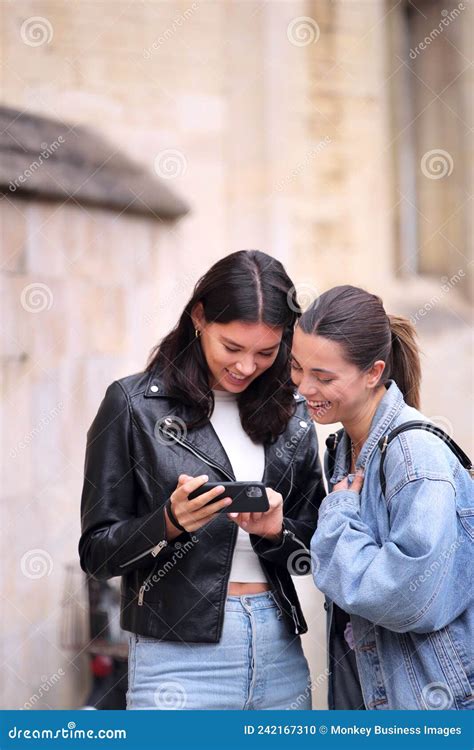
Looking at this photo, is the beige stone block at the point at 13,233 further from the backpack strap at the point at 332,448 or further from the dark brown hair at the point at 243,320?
the backpack strap at the point at 332,448

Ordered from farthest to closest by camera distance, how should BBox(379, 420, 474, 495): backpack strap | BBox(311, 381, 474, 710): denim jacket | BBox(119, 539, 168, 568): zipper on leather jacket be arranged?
BBox(119, 539, 168, 568): zipper on leather jacket, BBox(379, 420, 474, 495): backpack strap, BBox(311, 381, 474, 710): denim jacket

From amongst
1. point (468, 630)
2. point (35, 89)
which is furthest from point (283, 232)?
point (468, 630)

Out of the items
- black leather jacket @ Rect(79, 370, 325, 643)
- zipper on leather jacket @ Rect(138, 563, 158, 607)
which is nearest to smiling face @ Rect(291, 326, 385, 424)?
black leather jacket @ Rect(79, 370, 325, 643)

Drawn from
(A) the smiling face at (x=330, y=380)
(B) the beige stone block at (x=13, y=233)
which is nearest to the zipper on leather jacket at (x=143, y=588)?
(A) the smiling face at (x=330, y=380)

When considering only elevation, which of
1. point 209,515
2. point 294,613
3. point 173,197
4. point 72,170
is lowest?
point 294,613

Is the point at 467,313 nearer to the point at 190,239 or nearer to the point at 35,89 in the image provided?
the point at 190,239

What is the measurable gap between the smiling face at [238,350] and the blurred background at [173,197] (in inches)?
86.3

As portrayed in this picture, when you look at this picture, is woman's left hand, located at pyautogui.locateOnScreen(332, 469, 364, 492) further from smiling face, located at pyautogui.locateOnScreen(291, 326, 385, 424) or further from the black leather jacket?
the black leather jacket

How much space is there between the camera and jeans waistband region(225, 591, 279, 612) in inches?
103

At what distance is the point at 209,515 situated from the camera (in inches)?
96.8

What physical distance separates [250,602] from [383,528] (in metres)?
0.48

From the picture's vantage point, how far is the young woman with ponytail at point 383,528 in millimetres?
2195

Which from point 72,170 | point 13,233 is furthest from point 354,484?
point 72,170

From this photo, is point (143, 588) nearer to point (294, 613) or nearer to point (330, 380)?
point (294, 613)
